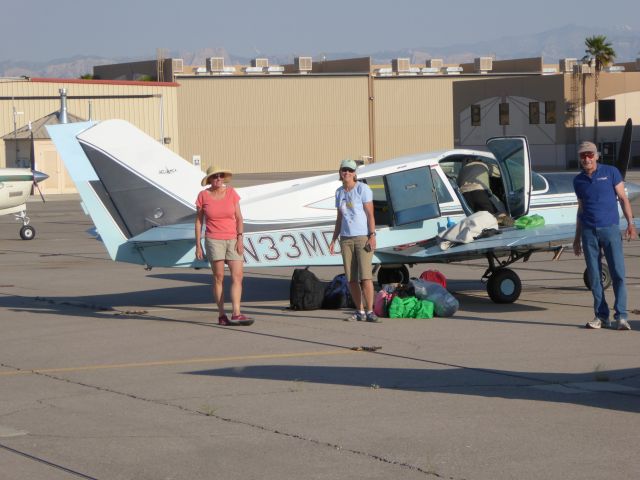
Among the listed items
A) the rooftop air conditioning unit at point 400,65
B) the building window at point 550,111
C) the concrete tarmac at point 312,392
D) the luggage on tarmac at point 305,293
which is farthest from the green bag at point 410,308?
the rooftop air conditioning unit at point 400,65

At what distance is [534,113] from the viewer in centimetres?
7938

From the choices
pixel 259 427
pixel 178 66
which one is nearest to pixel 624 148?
pixel 259 427

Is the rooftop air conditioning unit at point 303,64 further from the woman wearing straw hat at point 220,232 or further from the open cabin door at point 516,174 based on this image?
the woman wearing straw hat at point 220,232

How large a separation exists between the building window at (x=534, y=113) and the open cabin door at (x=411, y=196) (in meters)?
67.6

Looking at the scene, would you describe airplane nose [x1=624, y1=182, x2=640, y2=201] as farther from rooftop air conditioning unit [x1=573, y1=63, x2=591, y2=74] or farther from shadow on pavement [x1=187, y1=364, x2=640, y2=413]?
rooftop air conditioning unit [x1=573, y1=63, x2=591, y2=74]

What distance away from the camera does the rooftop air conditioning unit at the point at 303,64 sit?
352ft

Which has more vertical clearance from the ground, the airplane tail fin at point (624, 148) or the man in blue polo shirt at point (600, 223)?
the airplane tail fin at point (624, 148)

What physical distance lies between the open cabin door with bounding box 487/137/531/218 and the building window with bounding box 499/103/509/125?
68.9 metres

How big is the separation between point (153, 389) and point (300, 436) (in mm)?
2008

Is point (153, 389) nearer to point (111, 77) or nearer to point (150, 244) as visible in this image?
point (150, 244)

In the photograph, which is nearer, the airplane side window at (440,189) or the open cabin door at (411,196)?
the open cabin door at (411,196)

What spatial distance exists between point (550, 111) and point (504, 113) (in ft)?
15.7

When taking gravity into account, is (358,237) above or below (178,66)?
below

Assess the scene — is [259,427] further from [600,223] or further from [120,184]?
[120,184]
